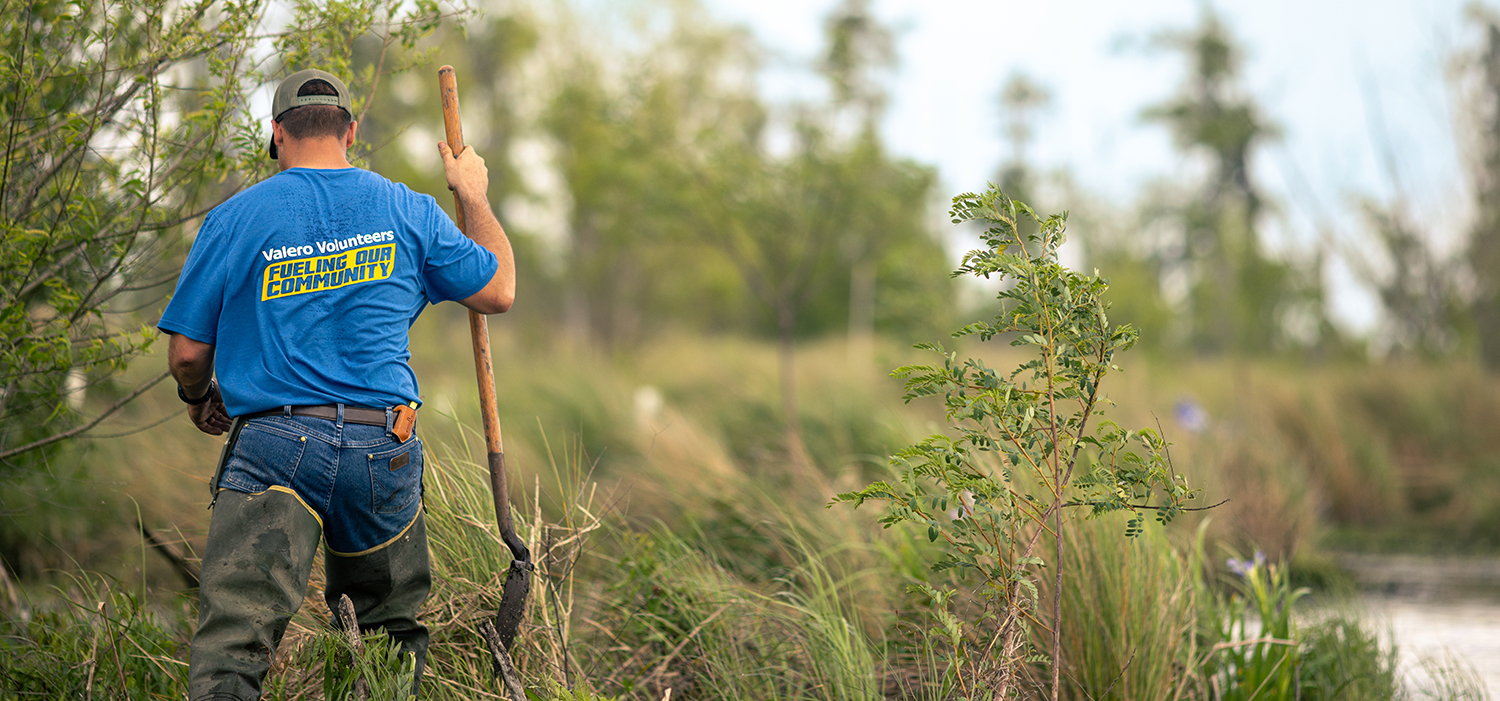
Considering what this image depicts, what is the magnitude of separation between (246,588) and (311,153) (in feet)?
3.76

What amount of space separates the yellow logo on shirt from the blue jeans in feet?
1.08

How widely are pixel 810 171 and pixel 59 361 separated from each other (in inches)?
349

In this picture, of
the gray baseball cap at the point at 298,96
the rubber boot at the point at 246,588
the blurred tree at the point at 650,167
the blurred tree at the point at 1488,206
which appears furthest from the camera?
the blurred tree at the point at 1488,206

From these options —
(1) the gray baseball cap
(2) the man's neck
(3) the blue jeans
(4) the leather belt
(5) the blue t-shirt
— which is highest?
(1) the gray baseball cap

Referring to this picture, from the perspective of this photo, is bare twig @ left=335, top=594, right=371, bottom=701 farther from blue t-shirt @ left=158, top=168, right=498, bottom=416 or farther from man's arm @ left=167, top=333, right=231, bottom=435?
man's arm @ left=167, top=333, right=231, bottom=435

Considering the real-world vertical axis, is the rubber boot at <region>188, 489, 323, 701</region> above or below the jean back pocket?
below

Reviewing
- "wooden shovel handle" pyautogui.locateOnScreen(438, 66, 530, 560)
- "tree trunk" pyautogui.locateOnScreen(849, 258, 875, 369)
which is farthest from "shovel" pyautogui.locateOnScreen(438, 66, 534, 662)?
"tree trunk" pyautogui.locateOnScreen(849, 258, 875, 369)

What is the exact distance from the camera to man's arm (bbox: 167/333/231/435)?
2895mm

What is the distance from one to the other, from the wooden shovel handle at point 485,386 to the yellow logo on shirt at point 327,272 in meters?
0.35

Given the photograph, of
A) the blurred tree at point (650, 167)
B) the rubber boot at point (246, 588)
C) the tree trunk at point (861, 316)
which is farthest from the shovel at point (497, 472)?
the tree trunk at point (861, 316)

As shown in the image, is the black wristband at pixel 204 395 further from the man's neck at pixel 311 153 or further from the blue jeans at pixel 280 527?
the man's neck at pixel 311 153

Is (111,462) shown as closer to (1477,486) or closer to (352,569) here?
(352,569)

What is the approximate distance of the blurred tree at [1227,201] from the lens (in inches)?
1199

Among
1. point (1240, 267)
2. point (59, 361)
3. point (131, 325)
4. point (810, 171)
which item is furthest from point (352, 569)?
point (1240, 267)
